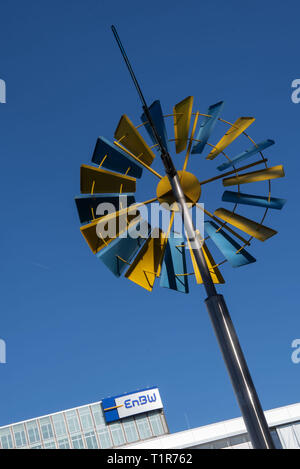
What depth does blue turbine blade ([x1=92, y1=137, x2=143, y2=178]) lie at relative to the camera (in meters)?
7.54

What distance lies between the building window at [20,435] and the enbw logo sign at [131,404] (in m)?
8.46

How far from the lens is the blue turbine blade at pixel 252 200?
7.70 metres

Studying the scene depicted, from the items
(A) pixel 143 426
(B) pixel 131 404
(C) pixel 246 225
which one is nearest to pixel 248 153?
(C) pixel 246 225

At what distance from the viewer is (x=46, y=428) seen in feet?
170

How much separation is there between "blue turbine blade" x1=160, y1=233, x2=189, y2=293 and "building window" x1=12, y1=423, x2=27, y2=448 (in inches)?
1916

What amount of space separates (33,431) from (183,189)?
→ 50.8 metres

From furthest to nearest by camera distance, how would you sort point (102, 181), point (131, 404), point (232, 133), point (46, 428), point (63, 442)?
point (131, 404)
point (46, 428)
point (63, 442)
point (232, 133)
point (102, 181)

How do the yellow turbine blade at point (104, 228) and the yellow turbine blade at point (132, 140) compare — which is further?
the yellow turbine blade at point (132, 140)

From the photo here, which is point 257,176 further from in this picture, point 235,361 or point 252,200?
point 235,361

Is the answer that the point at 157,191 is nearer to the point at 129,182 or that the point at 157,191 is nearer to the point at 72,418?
the point at 129,182

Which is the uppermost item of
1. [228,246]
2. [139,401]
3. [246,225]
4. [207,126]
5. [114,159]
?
[139,401]

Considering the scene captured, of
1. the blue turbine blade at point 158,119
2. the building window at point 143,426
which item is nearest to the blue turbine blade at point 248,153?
the blue turbine blade at point 158,119

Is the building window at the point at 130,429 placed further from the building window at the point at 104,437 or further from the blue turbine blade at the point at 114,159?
the blue turbine blade at the point at 114,159

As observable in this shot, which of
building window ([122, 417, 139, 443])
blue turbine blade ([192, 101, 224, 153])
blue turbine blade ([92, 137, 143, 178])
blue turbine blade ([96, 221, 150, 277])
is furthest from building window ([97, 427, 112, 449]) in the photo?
blue turbine blade ([192, 101, 224, 153])
